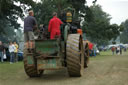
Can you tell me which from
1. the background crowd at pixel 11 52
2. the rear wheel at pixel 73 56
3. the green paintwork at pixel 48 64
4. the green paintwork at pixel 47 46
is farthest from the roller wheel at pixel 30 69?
the background crowd at pixel 11 52

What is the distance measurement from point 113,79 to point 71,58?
4.79 ft

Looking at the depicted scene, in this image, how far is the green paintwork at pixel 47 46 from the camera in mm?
7258

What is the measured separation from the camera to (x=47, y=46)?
7324mm

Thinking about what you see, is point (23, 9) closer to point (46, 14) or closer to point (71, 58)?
point (46, 14)

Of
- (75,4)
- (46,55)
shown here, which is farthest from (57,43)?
(75,4)

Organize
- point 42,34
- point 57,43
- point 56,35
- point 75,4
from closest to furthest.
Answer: point 57,43
point 56,35
point 42,34
point 75,4

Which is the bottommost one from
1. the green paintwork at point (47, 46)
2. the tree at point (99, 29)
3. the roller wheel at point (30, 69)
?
the roller wheel at point (30, 69)

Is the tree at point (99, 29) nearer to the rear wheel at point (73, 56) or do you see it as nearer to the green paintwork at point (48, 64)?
the rear wheel at point (73, 56)

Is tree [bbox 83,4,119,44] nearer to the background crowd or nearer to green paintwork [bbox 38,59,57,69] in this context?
the background crowd

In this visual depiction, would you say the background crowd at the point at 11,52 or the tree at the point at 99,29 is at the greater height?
the tree at the point at 99,29

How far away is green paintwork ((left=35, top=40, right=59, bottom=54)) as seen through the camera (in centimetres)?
726

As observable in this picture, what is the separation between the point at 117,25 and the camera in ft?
116

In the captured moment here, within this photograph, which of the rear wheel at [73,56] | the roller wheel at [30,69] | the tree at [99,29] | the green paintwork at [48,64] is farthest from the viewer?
the tree at [99,29]

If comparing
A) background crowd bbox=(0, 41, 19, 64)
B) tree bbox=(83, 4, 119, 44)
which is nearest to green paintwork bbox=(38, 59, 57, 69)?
background crowd bbox=(0, 41, 19, 64)
